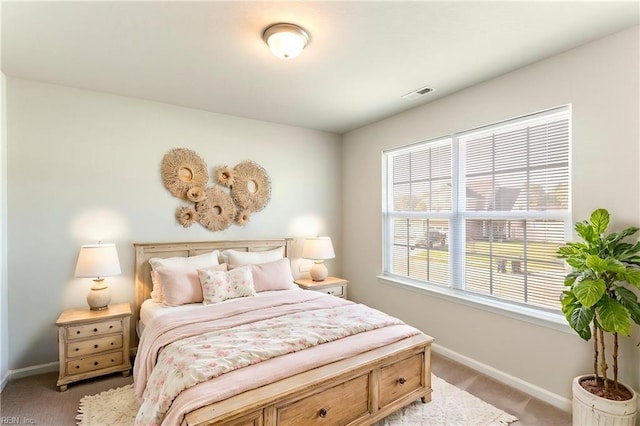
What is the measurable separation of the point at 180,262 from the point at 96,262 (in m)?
0.70

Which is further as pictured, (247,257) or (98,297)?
(247,257)

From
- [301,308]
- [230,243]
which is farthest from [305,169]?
[301,308]

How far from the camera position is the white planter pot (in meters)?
1.76

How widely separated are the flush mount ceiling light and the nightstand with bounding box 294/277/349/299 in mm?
2604

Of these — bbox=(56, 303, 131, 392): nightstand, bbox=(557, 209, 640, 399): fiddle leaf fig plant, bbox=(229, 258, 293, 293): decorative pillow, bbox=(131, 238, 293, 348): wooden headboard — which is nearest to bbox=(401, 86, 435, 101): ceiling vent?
bbox=(557, 209, 640, 399): fiddle leaf fig plant

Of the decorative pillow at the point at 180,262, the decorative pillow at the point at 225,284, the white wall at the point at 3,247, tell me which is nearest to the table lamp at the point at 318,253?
the decorative pillow at the point at 225,284

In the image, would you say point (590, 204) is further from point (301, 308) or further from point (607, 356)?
point (301, 308)

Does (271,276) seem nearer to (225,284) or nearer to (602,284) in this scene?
(225,284)

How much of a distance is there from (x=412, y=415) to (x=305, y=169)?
3111 mm

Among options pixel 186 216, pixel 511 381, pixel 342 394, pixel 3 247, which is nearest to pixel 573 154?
pixel 511 381

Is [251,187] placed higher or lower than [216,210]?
higher

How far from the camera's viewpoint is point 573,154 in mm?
2291

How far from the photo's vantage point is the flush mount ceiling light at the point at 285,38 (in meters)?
1.97

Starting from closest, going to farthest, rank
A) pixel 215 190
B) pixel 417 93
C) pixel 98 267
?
1. pixel 98 267
2. pixel 417 93
3. pixel 215 190
